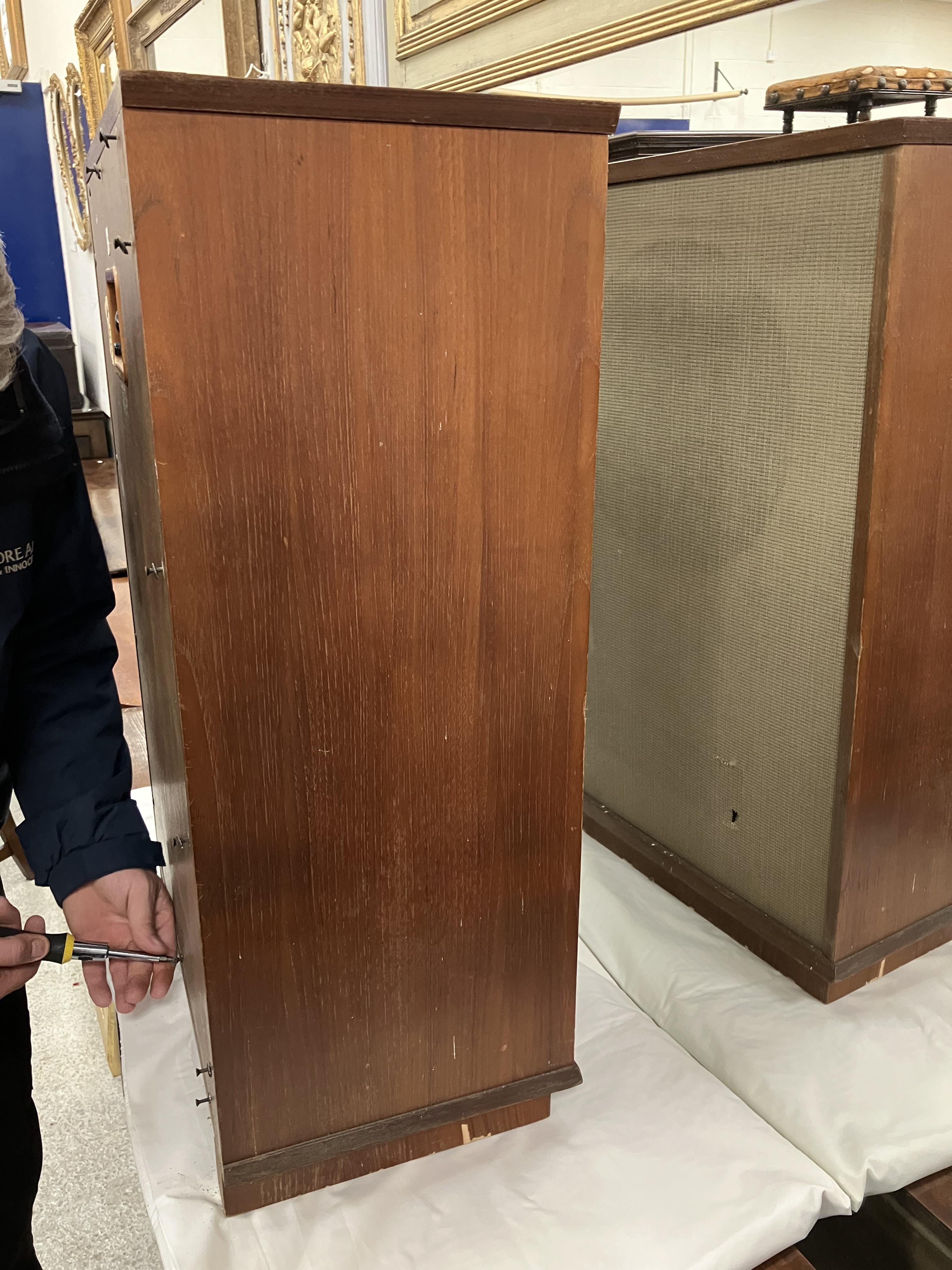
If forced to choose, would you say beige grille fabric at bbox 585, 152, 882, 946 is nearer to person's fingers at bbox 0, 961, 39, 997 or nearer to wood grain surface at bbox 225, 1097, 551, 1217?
wood grain surface at bbox 225, 1097, 551, 1217

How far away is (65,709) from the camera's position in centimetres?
98

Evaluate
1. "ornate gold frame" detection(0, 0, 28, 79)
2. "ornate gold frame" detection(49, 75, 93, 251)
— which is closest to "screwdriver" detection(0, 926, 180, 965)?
"ornate gold frame" detection(49, 75, 93, 251)

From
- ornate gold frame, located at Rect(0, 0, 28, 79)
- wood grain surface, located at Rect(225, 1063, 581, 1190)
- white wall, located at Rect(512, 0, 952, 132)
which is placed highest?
ornate gold frame, located at Rect(0, 0, 28, 79)

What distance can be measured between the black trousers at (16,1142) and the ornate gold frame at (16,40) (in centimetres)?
679

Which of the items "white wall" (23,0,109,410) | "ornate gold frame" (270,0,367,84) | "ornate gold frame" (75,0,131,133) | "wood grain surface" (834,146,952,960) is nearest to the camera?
"wood grain surface" (834,146,952,960)

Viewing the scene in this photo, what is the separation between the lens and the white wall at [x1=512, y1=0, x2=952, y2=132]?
1090 mm

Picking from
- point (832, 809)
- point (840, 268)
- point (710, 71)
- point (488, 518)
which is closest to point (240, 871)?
point (488, 518)

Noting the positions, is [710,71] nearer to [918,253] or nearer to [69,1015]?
[918,253]

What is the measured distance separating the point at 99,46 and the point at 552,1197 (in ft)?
14.6

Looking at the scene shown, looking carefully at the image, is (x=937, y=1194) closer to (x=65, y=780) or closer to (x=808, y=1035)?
(x=808, y=1035)

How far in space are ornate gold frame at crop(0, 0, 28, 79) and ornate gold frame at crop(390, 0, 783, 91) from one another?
5.72 metres

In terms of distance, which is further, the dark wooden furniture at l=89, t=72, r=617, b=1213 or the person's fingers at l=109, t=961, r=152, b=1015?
the person's fingers at l=109, t=961, r=152, b=1015

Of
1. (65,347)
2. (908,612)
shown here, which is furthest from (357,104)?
(65,347)

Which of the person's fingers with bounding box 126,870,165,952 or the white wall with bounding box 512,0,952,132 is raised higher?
the white wall with bounding box 512,0,952,132
